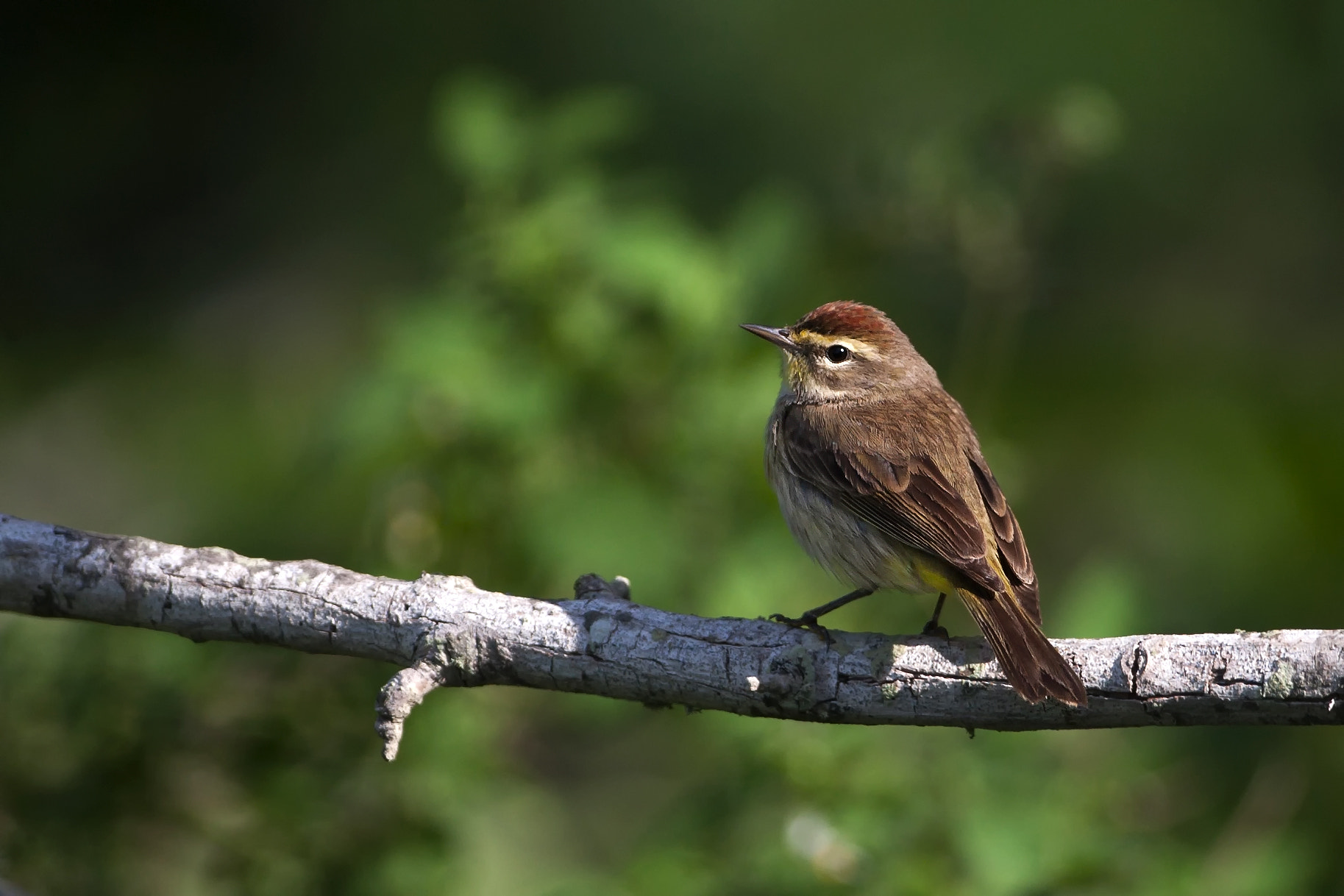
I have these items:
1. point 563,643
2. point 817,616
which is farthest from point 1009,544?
point 563,643

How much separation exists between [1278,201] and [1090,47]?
6.12 feet

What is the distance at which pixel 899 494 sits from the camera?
4.49m

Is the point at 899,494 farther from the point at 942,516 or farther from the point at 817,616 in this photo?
the point at 817,616

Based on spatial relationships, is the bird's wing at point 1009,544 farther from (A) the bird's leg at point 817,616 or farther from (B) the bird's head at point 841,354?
(B) the bird's head at point 841,354

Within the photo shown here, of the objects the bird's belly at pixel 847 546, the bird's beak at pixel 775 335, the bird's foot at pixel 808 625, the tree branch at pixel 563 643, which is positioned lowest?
the tree branch at pixel 563 643

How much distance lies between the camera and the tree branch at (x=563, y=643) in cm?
332

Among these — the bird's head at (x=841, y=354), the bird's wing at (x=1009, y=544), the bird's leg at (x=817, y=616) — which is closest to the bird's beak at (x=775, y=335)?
the bird's head at (x=841, y=354)

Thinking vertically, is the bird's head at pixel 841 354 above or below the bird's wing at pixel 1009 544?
above

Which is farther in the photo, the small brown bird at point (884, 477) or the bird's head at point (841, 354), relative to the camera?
the bird's head at point (841, 354)

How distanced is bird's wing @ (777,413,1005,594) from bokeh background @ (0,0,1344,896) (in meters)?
0.33

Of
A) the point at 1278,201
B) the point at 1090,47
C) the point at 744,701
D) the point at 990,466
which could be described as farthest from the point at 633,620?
the point at 1278,201

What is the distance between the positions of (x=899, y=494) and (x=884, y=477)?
114 mm

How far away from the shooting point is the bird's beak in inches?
195

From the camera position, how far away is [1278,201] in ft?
30.8
